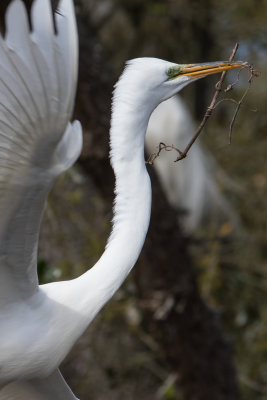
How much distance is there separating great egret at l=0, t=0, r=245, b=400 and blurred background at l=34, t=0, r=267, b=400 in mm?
1079

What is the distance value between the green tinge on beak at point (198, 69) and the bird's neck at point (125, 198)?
122 millimetres

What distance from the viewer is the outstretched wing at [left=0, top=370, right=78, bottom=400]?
2.00 m

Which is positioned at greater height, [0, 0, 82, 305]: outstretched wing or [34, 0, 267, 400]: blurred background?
[0, 0, 82, 305]: outstretched wing

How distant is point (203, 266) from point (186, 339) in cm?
74

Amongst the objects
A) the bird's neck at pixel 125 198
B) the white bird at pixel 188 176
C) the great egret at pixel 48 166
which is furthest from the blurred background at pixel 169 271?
the bird's neck at pixel 125 198

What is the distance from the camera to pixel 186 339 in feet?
11.1

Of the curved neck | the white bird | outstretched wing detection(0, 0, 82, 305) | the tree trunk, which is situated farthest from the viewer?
the white bird

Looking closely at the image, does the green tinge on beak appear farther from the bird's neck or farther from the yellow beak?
the bird's neck

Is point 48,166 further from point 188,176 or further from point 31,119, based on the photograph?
point 188,176

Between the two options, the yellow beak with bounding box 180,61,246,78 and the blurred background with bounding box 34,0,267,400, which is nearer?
the yellow beak with bounding box 180,61,246,78

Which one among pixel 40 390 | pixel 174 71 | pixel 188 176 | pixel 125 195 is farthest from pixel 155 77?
pixel 188 176

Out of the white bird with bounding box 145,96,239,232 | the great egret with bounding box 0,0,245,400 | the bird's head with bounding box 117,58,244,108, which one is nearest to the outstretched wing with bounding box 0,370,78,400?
the great egret with bounding box 0,0,245,400

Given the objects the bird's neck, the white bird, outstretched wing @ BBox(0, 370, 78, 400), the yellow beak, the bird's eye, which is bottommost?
the white bird

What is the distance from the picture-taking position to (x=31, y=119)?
1.35m
